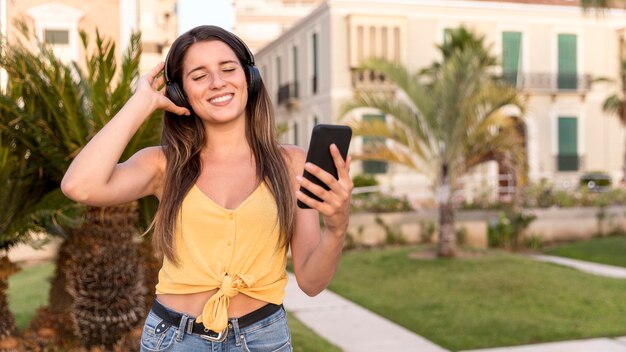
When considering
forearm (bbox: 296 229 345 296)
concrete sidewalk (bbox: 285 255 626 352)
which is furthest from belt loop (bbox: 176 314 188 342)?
concrete sidewalk (bbox: 285 255 626 352)

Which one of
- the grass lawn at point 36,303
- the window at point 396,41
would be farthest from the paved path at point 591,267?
the window at point 396,41

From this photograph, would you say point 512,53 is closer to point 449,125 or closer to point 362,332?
point 449,125

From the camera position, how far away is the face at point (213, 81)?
6.63ft

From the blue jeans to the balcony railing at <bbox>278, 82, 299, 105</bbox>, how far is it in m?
27.7

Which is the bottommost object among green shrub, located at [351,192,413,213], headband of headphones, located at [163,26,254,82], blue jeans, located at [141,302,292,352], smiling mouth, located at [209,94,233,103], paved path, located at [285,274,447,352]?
paved path, located at [285,274,447,352]

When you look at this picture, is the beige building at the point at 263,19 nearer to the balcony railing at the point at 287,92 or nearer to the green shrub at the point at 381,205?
the balcony railing at the point at 287,92

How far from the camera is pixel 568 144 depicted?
27734 mm

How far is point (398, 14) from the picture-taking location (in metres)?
25.5

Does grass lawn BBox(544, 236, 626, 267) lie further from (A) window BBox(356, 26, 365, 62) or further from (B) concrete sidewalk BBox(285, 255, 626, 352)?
(A) window BBox(356, 26, 365, 62)

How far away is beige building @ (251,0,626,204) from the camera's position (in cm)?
2527

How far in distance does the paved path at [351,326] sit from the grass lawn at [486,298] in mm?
186

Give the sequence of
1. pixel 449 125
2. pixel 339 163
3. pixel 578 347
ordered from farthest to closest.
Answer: pixel 449 125
pixel 578 347
pixel 339 163

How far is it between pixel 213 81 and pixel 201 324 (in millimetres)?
690

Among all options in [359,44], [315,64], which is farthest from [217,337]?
[315,64]
